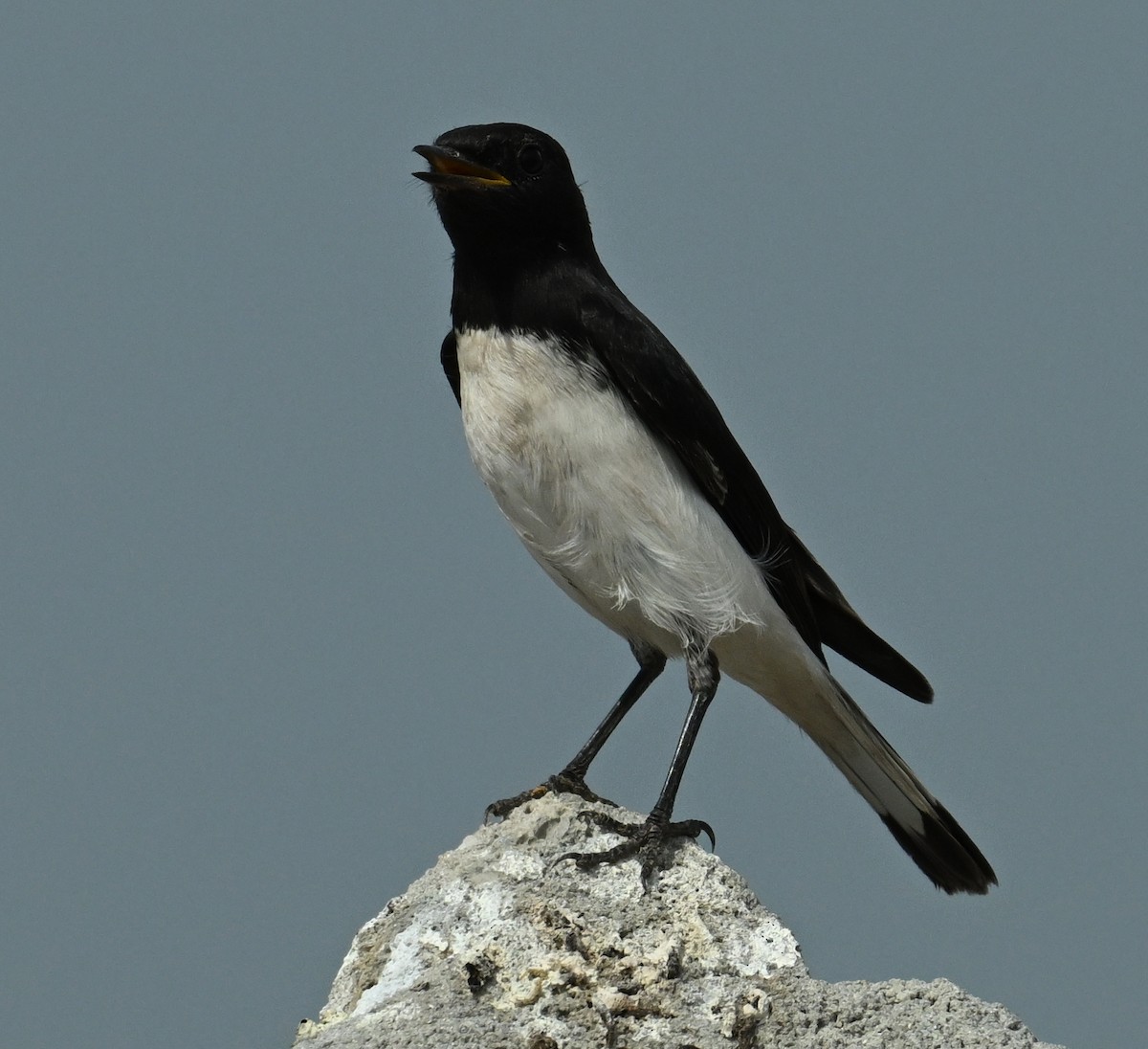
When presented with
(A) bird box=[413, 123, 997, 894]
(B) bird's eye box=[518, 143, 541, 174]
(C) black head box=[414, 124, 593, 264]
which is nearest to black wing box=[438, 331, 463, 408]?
(A) bird box=[413, 123, 997, 894]

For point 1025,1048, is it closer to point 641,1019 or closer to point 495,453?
point 641,1019

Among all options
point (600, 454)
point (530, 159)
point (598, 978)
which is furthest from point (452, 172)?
point (598, 978)

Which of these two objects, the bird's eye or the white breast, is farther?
the bird's eye

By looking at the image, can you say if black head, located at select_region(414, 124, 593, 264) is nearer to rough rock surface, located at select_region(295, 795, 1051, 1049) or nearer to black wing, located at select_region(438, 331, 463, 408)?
black wing, located at select_region(438, 331, 463, 408)

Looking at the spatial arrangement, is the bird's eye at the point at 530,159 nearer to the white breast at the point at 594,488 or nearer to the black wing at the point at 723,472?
the black wing at the point at 723,472

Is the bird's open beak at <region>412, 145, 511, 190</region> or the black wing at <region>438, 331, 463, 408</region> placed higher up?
the bird's open beak at <region>412, 145, 511, 190</region>

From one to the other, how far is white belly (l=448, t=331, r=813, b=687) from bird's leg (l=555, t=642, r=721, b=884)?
164mm

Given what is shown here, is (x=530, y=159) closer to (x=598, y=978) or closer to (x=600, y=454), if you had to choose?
(x=600, y=454)

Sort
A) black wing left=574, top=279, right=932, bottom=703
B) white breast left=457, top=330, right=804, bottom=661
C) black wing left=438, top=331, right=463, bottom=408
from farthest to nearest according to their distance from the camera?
1. black wing left=438, top=331, right=463, bottom=408
2. black wing left=574, top=279, right=932, bottom=703
3. white breast left=457, top=330, right=804, bottom=661

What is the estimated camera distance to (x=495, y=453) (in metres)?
7.42

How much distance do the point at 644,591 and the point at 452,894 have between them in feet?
5.76

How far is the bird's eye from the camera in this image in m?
7.59

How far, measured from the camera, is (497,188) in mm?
7504

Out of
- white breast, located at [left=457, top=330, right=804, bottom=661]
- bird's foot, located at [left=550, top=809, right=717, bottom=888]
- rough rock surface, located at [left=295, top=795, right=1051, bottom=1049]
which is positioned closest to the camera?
rough rock surface, located at [left=295, top=795, right=1051, bottom=1049]
